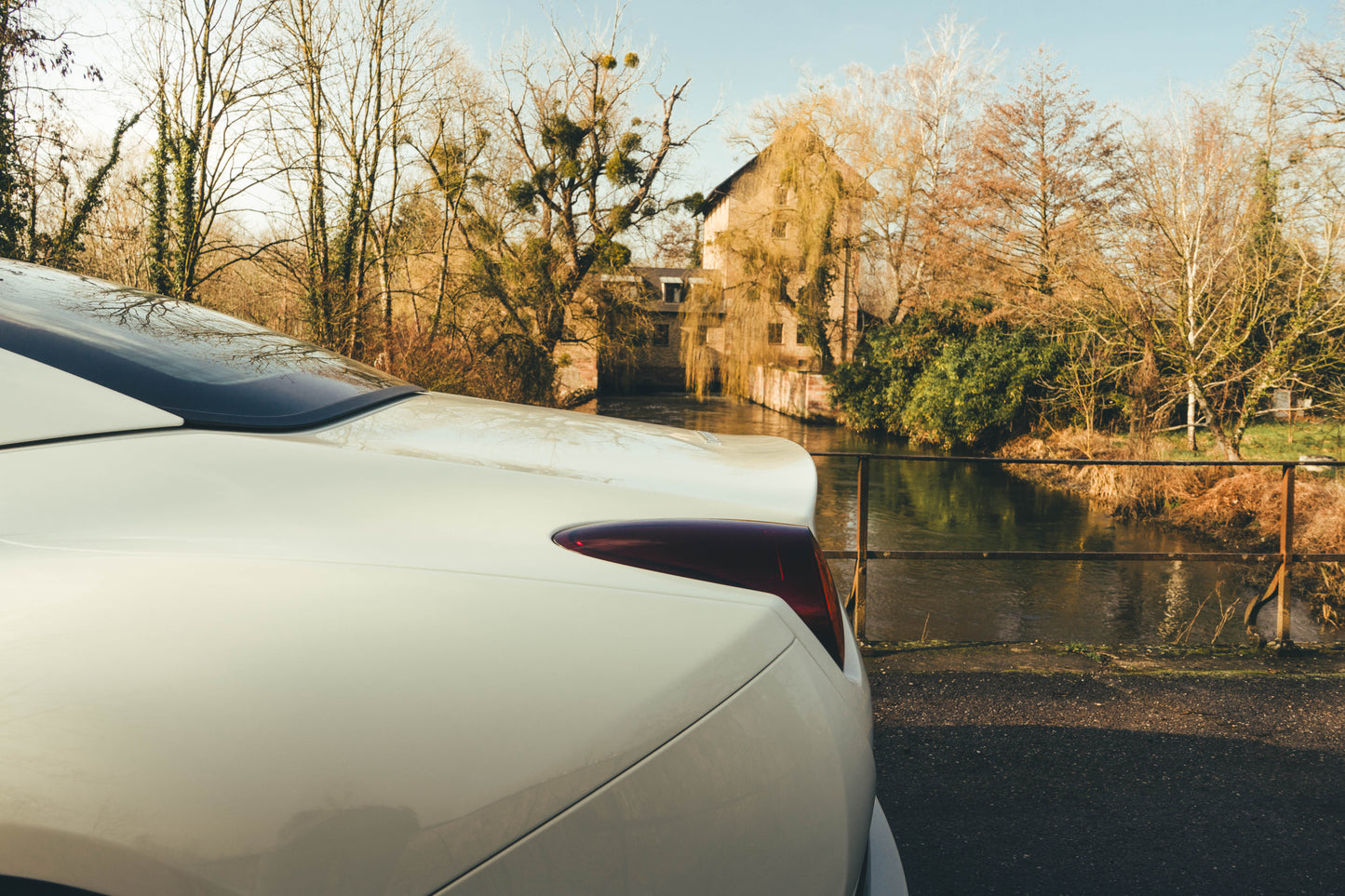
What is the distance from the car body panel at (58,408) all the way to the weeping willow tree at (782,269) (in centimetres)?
3135

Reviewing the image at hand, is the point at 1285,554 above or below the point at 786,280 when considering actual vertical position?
below

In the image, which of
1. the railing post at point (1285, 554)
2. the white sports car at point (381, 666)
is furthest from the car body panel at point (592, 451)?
the railing post at point (1285, 554)

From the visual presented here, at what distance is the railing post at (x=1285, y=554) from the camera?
4.60 m

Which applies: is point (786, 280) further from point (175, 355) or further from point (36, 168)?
point (175, 355)

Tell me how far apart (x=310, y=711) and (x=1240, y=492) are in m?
17.4

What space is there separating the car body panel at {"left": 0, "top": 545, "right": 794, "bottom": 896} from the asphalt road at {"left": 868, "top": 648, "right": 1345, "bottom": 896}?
5.71 ft

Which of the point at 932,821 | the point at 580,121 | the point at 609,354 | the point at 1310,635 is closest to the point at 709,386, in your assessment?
the point at 609,354

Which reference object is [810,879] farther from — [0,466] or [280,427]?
[0,466]

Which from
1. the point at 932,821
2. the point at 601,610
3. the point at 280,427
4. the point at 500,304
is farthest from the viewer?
the point at 500,304

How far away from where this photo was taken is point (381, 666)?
111 cm

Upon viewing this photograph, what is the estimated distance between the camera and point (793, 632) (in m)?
1.36

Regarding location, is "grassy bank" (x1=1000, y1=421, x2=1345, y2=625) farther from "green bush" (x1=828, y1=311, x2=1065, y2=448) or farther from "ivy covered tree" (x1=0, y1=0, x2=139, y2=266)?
"ivy covered tree" (x1=0, y1=0, x2=139, y2=266)

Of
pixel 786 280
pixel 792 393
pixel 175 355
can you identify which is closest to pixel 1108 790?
pixel 175 355

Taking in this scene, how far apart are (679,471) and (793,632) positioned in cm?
41
